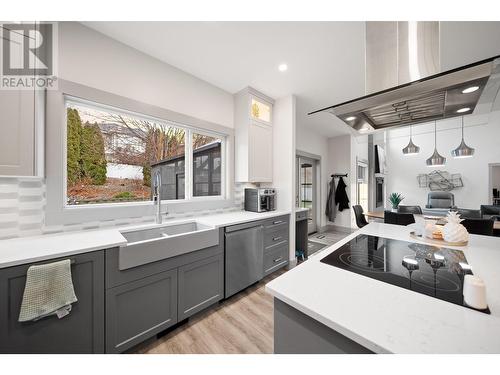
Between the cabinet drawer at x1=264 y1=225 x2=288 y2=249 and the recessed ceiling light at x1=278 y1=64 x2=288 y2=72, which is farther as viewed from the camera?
the cabinet drawer at x1=264 y1=225 x2=288 y2=249

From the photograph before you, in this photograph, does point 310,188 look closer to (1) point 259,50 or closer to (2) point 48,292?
(1) point 259,50

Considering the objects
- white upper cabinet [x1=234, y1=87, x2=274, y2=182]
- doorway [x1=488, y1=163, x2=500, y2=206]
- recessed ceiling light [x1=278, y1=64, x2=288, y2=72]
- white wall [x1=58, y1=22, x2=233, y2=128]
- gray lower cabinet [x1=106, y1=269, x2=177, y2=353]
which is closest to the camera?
gray lower cabinet [x1=106, y1=269, x2=177, y2=353]

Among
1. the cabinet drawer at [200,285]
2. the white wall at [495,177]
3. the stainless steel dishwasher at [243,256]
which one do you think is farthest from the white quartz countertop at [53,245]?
the white wall at [495,177]

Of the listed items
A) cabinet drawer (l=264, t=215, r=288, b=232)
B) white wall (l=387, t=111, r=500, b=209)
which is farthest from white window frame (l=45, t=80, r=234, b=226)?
white wall (l=387, t=111, r=500, b=209)

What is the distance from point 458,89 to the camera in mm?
962

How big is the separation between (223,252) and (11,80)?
6.55 ft

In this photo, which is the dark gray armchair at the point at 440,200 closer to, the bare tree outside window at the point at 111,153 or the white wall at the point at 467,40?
the white wall at the point at 467,40

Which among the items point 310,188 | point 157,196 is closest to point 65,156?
point 157,196

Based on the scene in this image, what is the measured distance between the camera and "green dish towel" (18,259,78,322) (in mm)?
1059

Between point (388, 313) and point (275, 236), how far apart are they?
2076 millimetres

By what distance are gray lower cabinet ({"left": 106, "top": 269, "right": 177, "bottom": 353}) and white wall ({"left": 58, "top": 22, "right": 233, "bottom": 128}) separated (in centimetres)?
180

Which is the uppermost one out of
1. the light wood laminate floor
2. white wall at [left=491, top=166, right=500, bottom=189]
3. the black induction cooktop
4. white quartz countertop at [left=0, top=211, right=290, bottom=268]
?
white wall at [left=491, top=166, right=500, bottom=189]

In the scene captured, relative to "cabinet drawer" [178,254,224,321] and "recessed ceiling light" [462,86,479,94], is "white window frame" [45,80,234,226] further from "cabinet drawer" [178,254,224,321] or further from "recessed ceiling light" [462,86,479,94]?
"recessed ceiling light" [462,86,479,94]
